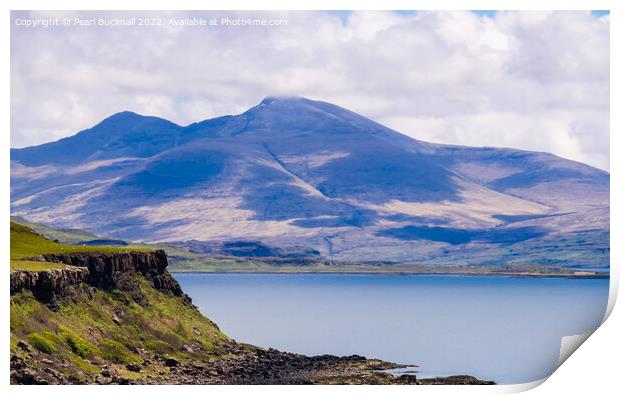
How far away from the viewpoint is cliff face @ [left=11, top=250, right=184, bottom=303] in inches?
3263

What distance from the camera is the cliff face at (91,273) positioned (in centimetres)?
8288

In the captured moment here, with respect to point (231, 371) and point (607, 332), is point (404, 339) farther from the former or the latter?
point (607, 332)

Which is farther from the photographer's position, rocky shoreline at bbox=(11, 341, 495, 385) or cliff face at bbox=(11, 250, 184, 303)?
cliff face at bbox=(11, 250, 184, 303)

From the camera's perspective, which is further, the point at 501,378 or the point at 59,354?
the point at 501,378

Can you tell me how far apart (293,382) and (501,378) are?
1164 inches

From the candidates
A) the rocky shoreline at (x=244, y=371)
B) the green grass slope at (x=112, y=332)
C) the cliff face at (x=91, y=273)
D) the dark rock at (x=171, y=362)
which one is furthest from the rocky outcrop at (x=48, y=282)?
Result: the dark rock at (x=171, y=362)

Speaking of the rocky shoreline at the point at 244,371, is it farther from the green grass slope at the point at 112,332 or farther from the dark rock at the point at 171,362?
the green grass slope at the point at 112,332

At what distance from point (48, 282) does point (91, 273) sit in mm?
15256

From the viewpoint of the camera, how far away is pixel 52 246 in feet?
348

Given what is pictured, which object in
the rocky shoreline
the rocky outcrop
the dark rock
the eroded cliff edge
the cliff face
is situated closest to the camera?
the rocky shoreline

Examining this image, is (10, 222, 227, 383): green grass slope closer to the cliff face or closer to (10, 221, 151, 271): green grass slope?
(10, 221, 151, 271): green grass slope

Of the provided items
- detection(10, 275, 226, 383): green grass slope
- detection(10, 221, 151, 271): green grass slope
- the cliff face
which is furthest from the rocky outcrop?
detection(10, 221, 151, 271): green grass slope

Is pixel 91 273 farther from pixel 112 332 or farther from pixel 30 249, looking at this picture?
pixel 112 332
